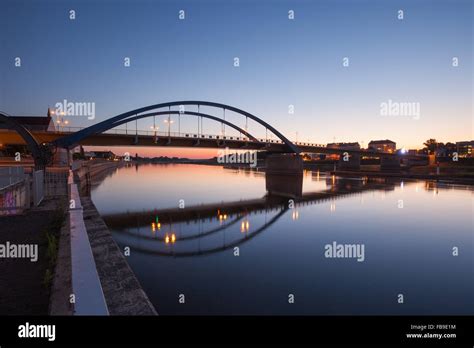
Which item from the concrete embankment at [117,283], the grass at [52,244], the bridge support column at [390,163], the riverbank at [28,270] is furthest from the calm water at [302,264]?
the bridge support column at [390,163]

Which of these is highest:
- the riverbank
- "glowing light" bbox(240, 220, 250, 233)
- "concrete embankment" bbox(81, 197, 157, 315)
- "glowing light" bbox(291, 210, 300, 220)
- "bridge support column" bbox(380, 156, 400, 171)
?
"bridge support column" bbox(380, 156, 400, 171)

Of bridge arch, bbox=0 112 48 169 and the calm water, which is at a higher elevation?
bridge arch, bbox=0 112 48 169

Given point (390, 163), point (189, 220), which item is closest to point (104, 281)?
point (189, 220)

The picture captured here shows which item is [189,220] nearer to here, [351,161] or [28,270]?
[28,270]

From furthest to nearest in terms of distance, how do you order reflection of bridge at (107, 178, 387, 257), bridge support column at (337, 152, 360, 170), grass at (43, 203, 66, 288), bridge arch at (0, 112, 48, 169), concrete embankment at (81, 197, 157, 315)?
bridge support column at (337, 152, 360, 170) → bridge arch at (0, 112, 48, 169) → reflection of bridge at (107, 178, 387, 257) → grass at (43, 203, 66, 288) → concrete embankment at (81, 197, 157, 315)

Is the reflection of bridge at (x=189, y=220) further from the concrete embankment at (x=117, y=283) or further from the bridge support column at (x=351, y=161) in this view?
the bridge support column at (x=351, y=161)

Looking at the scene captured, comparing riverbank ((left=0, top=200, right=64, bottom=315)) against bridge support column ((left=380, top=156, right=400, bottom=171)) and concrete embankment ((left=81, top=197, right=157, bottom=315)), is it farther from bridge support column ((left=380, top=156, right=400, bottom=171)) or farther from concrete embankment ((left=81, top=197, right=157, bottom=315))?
bridge support column ((left=380, top=156, right=400, bottom=171))

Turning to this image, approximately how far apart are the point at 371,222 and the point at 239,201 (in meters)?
14.7

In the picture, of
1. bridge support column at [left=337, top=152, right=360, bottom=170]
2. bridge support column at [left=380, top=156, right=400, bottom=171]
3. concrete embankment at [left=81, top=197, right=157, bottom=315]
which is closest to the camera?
concrete embankment at [left=81, top=197, right=157, bottom=315]

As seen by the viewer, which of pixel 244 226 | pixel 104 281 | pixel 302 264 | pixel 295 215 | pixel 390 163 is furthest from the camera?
pixel 390 163

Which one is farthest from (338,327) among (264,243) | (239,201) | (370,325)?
(239,201)

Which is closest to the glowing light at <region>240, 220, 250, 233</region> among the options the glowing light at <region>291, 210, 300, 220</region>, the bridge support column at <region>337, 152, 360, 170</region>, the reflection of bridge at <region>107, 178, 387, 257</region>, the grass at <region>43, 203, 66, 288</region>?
the reflection of bridge at <region>107, 178, 387, 257</region>

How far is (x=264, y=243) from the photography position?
532 inches

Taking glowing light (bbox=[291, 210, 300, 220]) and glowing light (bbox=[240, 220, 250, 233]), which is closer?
glowing light (bbox=[240, 220, 250, 233])
